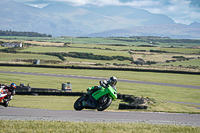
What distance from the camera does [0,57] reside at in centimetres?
10438

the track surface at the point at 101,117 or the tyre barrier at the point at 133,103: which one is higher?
the track surface at the point at 101,117

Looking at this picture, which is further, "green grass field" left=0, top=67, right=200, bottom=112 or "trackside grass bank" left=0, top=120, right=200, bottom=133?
"green grass field" left=0, top=67, right=200, bottom=112

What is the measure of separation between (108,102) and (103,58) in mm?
102919

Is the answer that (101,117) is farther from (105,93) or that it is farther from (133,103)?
(133,103)

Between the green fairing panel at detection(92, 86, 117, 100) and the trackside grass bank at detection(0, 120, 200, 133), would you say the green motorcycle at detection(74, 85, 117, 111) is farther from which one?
the trackside grass bank at detection(0, 120, 200, 133)

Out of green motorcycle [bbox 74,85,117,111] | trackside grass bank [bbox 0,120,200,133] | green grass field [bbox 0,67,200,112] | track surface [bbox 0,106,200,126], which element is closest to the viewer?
green motorcycle [bbox 74,85,117,111]

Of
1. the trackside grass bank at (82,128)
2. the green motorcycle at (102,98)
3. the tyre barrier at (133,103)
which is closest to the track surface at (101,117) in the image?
the trackside grass bank at (82,128)

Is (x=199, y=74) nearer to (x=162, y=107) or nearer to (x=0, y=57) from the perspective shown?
(x=162, y=107)

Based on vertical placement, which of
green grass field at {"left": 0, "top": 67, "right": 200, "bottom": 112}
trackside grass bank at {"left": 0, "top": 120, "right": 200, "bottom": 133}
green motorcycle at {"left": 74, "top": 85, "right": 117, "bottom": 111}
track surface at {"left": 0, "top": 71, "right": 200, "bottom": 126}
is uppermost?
green motorcycle at {"left": 74, "top": 85, "right": 117, "bottom": 111}

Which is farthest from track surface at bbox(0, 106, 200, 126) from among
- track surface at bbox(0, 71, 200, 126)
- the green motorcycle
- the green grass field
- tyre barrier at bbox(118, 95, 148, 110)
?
the green grass field

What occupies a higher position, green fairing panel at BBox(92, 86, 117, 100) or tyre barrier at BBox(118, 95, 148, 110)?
green fairing panel at BBox(92, 86, 117, 100)

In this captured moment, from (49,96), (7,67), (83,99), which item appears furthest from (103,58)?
(83,99)

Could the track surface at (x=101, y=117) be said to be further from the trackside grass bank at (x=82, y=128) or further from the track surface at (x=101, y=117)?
the trackside grass bank at (x=82, y=128)

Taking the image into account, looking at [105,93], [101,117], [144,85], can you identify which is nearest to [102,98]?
[105,93]
